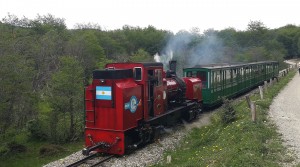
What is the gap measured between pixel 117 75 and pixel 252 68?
21085 millimetres

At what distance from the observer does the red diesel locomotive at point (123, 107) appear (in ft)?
39.8

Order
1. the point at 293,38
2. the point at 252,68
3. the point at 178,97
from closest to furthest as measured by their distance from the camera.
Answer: the point at 178,97 < the point at 252,68 < the point at 293,38

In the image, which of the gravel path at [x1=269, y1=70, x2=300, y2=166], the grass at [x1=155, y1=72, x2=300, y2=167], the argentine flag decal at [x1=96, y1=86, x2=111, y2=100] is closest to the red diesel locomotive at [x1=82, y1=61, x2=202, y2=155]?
the argentine flag decal at [x1=96, y1=86, x2=111, y2=100]

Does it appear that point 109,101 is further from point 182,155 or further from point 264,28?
point 264,28

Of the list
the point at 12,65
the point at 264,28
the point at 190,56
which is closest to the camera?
the point at 12,65

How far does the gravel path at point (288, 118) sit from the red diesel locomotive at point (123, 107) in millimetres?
4993

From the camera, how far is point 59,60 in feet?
97.8

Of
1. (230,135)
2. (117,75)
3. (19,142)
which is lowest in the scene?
(19,142)

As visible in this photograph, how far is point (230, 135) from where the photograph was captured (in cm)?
1216

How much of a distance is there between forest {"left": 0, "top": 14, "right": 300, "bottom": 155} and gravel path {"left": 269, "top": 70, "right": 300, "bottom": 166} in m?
10.7

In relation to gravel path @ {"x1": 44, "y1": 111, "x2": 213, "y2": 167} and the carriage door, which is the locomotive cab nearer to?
the carriage door

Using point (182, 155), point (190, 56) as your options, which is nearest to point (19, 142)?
point (182, 155)

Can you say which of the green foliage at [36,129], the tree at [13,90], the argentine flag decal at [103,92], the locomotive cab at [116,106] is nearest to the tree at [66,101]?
the green foliage at [36,129]

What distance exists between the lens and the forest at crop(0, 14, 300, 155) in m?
19.3
